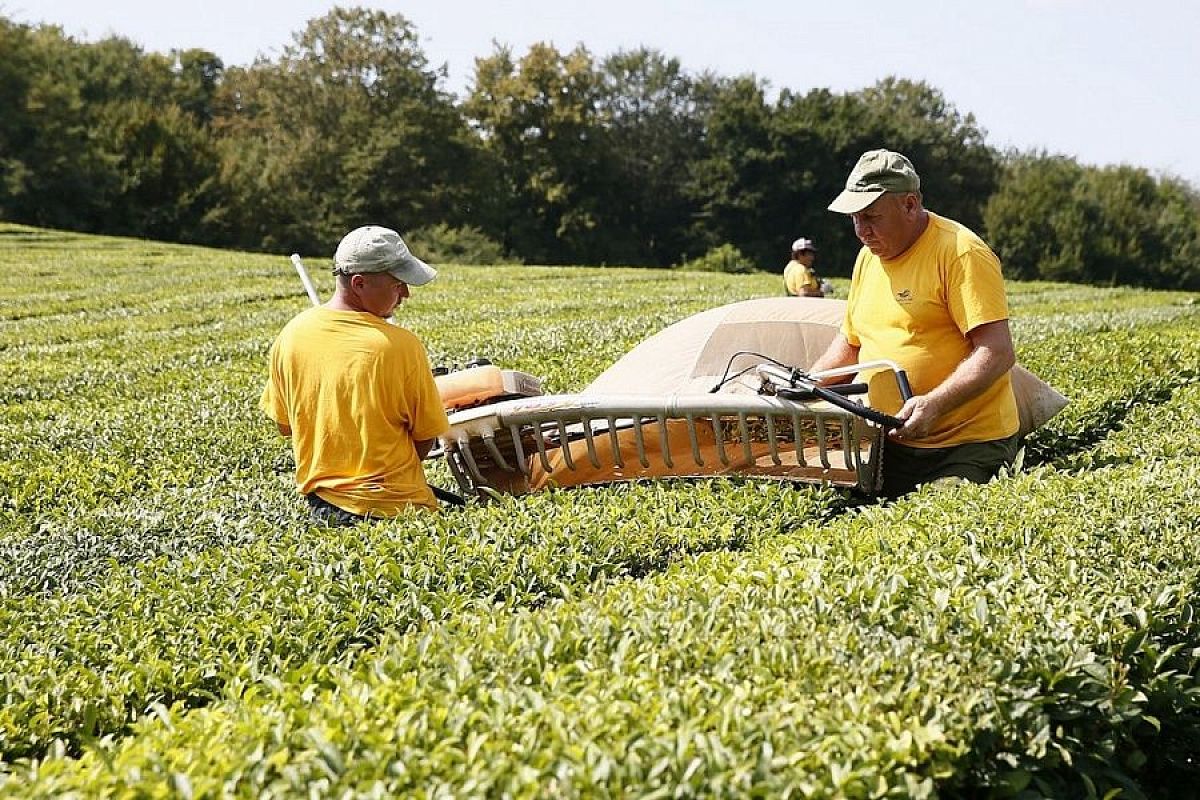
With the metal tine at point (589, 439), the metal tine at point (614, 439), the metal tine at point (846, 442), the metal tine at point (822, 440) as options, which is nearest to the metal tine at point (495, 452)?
the metal tine at point (589, 439)

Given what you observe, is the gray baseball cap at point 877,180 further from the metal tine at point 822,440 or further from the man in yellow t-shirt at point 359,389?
the man in yellow t-shirt at point 359,389

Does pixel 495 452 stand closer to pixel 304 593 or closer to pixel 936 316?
pixel 304 593

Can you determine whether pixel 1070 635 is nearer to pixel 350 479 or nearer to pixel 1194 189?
pixel 350 479

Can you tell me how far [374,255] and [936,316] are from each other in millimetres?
2951

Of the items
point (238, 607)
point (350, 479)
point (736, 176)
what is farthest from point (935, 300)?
point (736, 176)

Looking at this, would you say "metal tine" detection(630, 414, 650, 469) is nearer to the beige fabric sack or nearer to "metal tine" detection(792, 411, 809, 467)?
the beige fabric sack

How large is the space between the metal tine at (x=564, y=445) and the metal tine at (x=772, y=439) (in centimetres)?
116

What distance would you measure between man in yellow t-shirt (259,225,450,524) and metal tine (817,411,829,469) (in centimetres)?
202

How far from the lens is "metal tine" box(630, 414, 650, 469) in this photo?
20.6ft

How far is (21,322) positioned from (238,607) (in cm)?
1756

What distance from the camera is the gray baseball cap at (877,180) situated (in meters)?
5.75

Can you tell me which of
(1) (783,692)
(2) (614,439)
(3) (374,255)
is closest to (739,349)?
(2) (614,439)

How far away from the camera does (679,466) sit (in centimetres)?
653

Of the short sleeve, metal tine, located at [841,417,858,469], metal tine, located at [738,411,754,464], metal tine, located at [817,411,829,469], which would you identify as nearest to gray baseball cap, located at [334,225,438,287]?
metal tine, located at [738,411,754,464]
